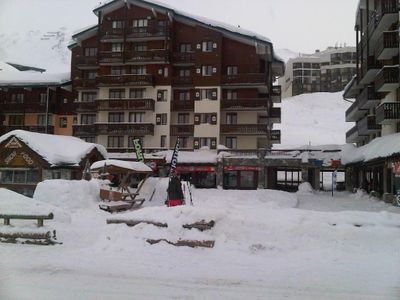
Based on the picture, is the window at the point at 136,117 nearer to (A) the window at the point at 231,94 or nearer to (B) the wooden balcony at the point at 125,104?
(B) the wooden balcony at the point at 125,104

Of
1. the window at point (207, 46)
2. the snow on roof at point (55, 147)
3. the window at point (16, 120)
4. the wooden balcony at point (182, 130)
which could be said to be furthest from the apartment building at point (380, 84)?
the window at point (16, 120)

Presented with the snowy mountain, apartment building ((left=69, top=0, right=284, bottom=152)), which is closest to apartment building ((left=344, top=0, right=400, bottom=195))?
apartment building ((left=69, top=0, right=284, bottom=152))

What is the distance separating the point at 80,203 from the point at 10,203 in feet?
24.0

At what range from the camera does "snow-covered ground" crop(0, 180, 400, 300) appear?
7.73 metres

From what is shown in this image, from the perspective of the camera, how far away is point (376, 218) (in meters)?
12.2

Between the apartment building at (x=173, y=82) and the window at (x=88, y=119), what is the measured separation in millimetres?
465

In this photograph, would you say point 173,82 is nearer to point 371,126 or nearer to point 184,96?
point 184,96

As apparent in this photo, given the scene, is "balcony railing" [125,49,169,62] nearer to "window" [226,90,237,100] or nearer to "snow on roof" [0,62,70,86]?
"window" [226,90,237,100]

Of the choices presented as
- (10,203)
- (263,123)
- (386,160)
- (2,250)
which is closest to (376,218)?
(2,250)

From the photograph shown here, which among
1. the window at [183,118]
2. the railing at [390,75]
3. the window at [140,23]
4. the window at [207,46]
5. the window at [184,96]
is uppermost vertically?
the window at [140,23]

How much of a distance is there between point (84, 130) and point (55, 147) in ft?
63.1

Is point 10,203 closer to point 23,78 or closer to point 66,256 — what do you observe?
point 66,256

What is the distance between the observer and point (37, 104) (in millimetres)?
57781

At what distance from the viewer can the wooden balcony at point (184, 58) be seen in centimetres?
5303
